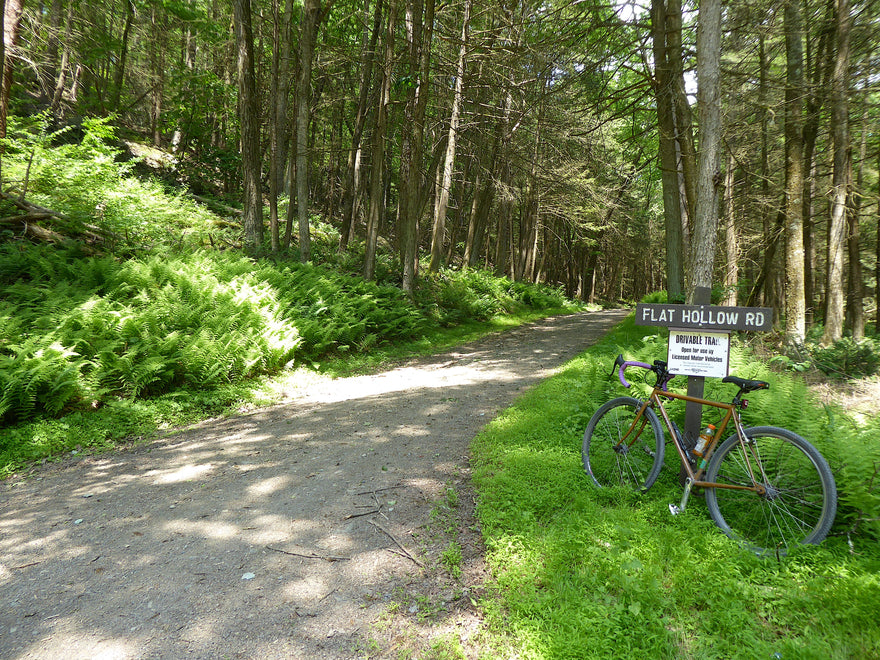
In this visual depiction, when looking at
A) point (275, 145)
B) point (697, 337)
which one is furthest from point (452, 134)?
point (697, 337)

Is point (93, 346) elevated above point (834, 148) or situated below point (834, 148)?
below

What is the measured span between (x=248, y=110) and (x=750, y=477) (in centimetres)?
1387

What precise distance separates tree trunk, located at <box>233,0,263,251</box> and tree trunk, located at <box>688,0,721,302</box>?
11.1 meters

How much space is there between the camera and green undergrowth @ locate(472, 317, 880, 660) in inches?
91.2

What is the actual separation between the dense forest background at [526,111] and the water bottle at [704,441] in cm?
384

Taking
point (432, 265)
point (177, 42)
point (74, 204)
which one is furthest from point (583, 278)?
point (74, 204)

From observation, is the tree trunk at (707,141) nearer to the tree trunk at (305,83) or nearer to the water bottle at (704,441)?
the water bottle at (704,441)

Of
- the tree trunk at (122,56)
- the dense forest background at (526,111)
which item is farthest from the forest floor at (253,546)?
the tree trunk at (122,56)

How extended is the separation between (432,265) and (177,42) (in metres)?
19.5

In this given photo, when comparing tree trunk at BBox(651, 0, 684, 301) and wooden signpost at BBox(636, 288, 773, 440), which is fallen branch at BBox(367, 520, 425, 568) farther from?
tree trunk at BBox(651, 0, 684, 301)

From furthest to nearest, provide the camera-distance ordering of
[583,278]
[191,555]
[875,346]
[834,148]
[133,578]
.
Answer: [583,278], [834,148], [875,346], [191,555], [133,578]

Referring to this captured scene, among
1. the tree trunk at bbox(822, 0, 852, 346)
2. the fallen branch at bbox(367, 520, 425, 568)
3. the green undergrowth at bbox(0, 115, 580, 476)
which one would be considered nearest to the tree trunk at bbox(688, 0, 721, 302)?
the fallen branch at bbox(367, 520, 425, 568)

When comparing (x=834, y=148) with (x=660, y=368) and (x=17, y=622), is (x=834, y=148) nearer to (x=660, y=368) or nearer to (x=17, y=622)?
(x=660, y=368)

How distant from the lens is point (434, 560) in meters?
3.27
